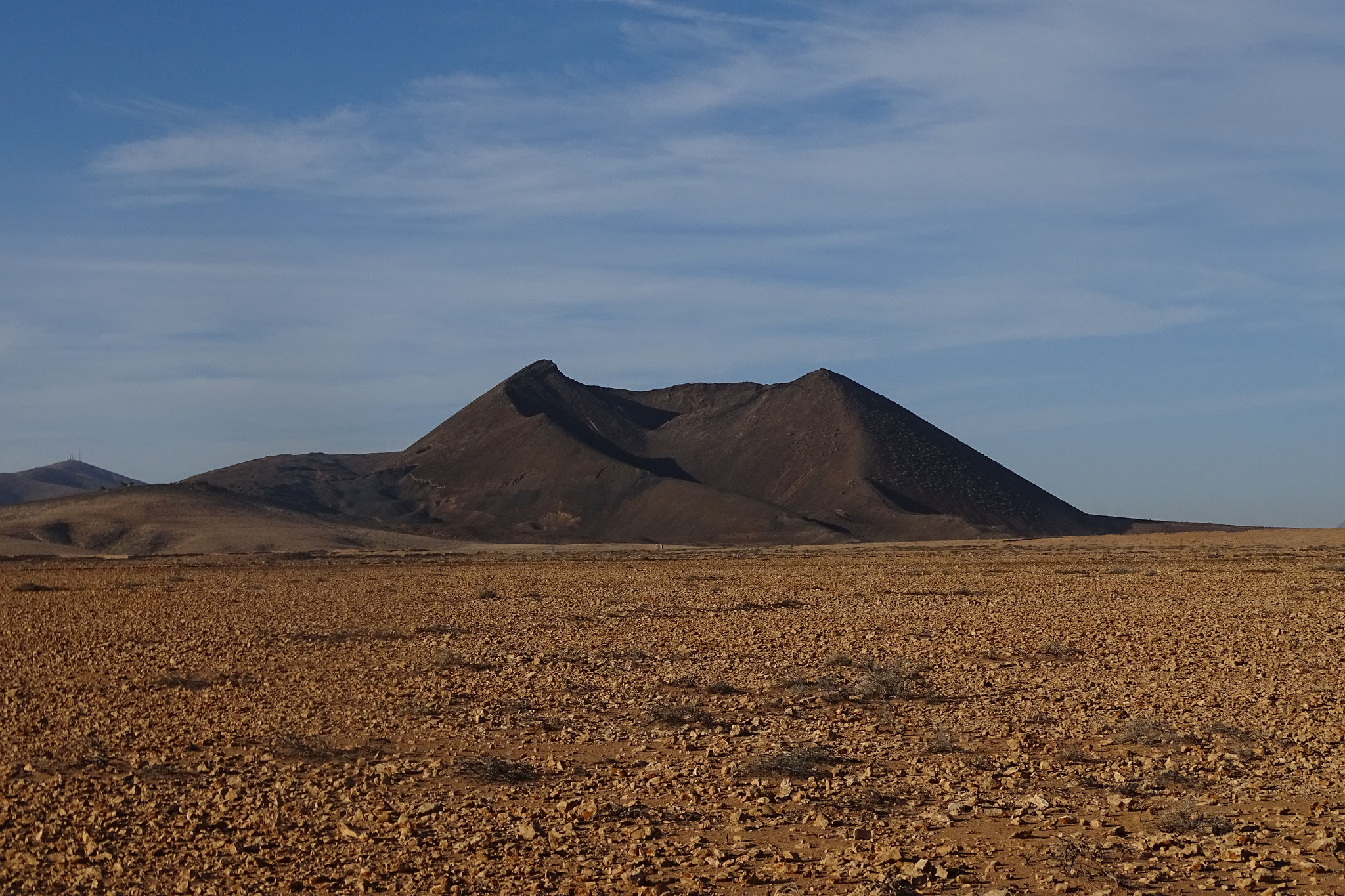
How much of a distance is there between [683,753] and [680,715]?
1.23 metres

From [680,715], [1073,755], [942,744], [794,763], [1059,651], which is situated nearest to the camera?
[794,763]

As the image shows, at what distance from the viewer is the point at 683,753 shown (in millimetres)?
11070

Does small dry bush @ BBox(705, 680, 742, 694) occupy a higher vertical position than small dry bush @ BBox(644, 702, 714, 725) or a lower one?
higher

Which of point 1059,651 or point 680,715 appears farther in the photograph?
point 1059,651

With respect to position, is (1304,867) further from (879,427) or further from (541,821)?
(879,427)

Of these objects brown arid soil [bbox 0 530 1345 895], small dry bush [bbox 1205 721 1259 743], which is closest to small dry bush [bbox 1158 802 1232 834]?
Answer: brown arid soil [bbox 0 530 1345 895]

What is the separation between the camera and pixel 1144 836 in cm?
807

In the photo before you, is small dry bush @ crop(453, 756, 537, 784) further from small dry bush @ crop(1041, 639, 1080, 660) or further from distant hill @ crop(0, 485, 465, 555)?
distant hill @ crop(0, 485, 465, 555)

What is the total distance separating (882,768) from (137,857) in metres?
5.36

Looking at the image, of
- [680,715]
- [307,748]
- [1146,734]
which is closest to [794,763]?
[680,715]

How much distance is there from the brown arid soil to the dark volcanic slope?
105449 mm

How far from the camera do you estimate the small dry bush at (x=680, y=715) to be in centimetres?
1222

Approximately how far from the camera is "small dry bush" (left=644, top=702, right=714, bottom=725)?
12.2 m

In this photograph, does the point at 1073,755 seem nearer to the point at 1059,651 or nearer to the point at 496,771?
the point at 496,771
